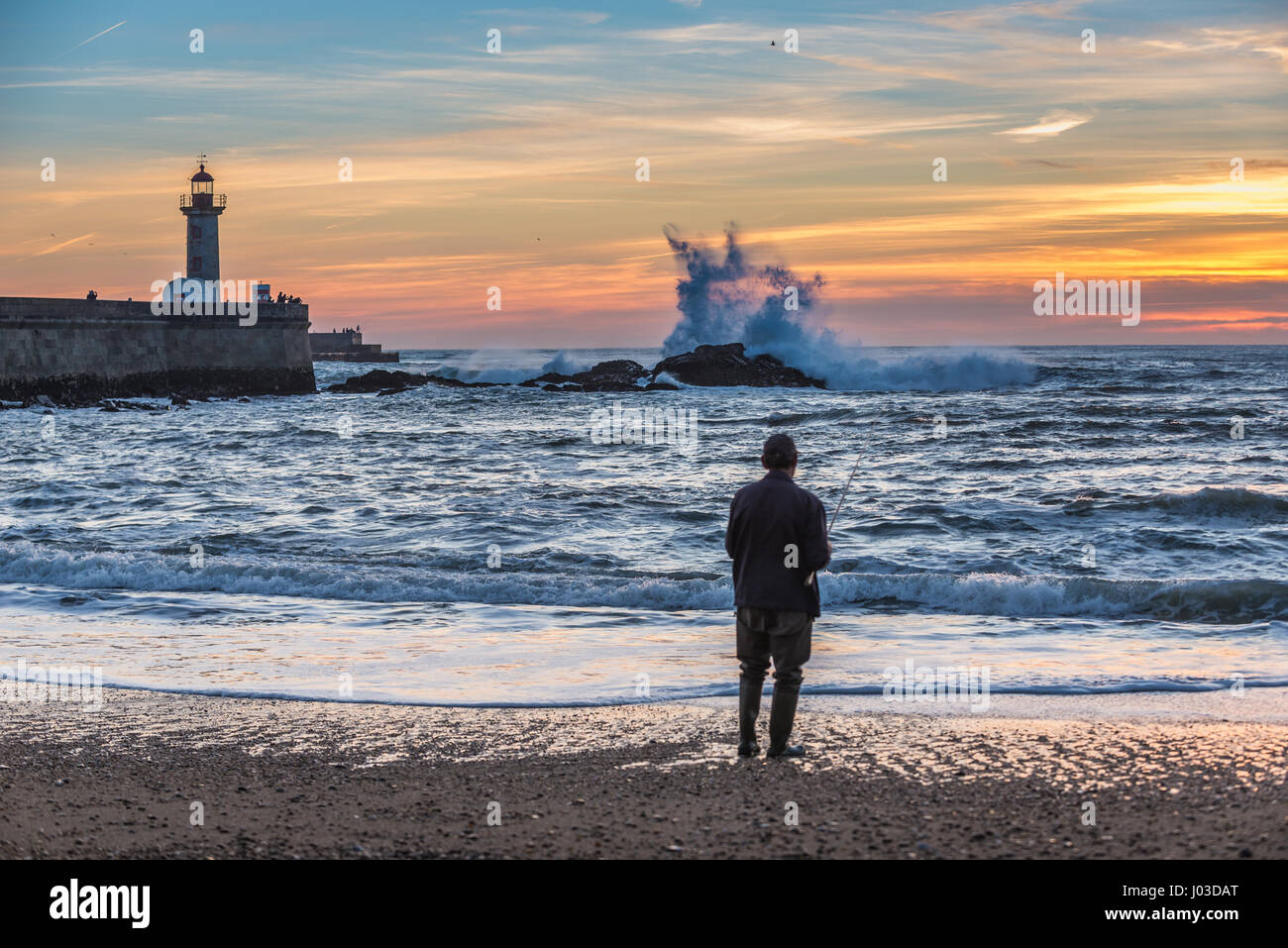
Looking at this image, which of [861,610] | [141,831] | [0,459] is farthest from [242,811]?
[0,459]

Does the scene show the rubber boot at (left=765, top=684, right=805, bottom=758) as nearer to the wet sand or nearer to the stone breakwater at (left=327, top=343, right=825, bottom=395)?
the wet sand

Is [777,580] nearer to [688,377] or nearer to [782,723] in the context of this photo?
[782,723]

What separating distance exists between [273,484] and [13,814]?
14843 mm

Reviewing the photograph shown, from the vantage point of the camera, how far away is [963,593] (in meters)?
9.44

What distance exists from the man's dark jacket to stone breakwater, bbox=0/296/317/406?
42.4 m

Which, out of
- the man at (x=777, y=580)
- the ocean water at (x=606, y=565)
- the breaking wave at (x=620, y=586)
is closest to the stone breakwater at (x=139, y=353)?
the ocean water at (x=606, y=565)

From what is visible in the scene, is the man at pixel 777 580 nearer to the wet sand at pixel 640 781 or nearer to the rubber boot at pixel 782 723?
the rubber boot at pixel 782 723

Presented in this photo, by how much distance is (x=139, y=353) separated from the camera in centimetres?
4741

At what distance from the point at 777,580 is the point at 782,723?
62 cm

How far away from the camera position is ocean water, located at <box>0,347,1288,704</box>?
720 cm

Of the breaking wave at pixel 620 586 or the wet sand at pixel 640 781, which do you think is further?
the breaking wave at pixel 620 586

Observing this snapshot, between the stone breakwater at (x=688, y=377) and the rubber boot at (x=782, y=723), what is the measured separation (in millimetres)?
47146

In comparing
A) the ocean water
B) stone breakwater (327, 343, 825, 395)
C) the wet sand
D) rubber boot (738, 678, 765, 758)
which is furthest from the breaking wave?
stone breakwater (327, 343, 825, 395)

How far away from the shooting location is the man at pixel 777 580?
4.90 meters
